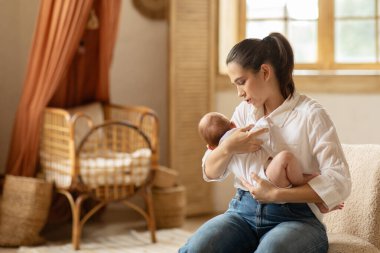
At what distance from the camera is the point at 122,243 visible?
424cm

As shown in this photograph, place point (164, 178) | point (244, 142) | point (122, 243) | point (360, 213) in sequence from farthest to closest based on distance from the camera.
Result: point (164, 178), point (122, 243), point (360, 213), point (244, 142)

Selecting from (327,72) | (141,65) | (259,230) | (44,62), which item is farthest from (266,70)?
(141,65)

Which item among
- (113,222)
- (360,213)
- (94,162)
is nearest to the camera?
(360,213)

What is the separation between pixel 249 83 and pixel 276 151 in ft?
0.71

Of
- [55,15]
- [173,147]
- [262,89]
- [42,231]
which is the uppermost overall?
[55,15]

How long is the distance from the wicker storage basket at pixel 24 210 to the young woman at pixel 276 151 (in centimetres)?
213

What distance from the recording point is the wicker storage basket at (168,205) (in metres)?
4.61

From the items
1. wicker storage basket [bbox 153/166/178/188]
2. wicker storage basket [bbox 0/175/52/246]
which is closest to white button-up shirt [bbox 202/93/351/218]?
wicker storage basket [bbox 0/175/52/246]

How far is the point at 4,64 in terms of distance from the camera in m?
4.80

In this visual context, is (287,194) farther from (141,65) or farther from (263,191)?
(141,65)

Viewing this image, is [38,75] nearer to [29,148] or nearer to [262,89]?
[29,148]

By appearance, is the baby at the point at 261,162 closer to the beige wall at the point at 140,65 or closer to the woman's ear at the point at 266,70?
the woman's ear at the point at 266,70

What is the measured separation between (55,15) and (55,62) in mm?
285


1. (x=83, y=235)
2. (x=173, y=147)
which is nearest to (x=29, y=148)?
(x=83, y=235)
